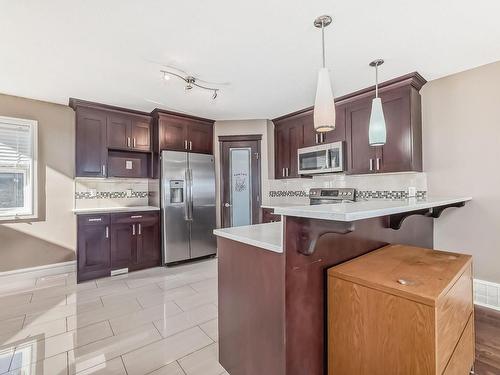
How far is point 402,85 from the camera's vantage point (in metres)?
2.91

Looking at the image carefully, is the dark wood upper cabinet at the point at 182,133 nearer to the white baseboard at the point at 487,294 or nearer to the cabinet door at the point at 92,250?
the cabinet door at the point at 92,250

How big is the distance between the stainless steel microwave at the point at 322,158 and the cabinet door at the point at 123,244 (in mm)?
2708

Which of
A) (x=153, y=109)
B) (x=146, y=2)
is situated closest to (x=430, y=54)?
(x=146, y=2)

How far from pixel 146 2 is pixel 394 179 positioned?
3210mm

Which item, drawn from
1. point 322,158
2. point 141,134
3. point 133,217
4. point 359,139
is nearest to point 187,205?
point 133,217

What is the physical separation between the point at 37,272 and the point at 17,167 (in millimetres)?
1441

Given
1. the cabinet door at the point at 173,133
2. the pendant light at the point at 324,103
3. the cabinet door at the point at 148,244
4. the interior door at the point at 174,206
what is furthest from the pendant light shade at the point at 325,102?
the cabinet door at the point at 148,244

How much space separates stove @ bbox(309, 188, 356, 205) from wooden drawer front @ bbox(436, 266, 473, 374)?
2.12m

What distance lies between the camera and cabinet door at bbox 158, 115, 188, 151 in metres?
4.03

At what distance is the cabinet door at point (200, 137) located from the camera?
434cm

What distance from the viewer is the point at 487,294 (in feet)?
8.45

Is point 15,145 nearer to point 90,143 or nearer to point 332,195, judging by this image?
point 90,143

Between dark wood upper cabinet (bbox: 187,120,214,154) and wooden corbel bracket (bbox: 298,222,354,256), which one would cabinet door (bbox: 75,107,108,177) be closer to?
dark wood upper cabinet (bbox: 187,120,214,154)

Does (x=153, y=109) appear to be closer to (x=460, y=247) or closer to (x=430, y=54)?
(x=430, y=54)
